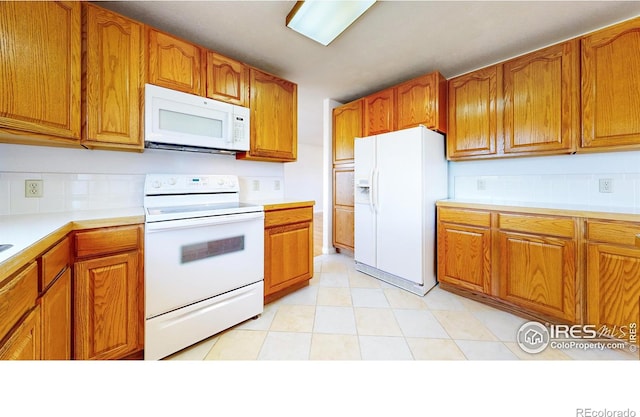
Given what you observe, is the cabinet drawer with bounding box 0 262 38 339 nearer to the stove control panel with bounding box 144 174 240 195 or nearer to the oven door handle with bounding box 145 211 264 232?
the oven door handle with bounding box 145 211 264 232

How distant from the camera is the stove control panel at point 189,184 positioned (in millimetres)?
1777

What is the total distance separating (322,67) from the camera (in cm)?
246

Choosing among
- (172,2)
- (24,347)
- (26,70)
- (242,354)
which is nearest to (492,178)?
(242,354)

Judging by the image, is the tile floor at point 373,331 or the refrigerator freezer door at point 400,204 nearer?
the tile floor at point 373,331

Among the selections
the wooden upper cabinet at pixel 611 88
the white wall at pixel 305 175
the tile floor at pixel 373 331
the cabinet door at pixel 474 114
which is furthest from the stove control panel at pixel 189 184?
the white wall at pixel 305 175

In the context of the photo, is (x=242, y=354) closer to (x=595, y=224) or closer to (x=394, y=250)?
(x=394, y=250)

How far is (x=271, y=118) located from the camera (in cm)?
230

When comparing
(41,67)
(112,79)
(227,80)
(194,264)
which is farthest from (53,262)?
(227,80)

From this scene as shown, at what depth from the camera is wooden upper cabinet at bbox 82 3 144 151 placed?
1.41 m

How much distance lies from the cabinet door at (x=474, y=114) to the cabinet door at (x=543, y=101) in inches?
3.7

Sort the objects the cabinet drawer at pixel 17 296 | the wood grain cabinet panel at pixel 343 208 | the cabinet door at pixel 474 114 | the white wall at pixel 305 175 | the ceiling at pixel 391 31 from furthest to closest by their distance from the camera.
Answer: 1. the white wall at pixel 305 175
2. the wood grain cabinet panel at pixel 343 208
3. the cabinet door at pixel 474 114
4. the ceiling at pixel 391 31
5. the cabinet drawer at pixel 17 296

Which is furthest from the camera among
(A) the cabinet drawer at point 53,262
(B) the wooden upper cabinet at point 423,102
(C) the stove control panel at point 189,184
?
(B) the wooden upper cabinet at point 423,102

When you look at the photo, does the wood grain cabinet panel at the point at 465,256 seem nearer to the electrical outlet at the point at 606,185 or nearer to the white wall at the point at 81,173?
the electrical outlet at the point at 606,185

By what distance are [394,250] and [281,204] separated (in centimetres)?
127
